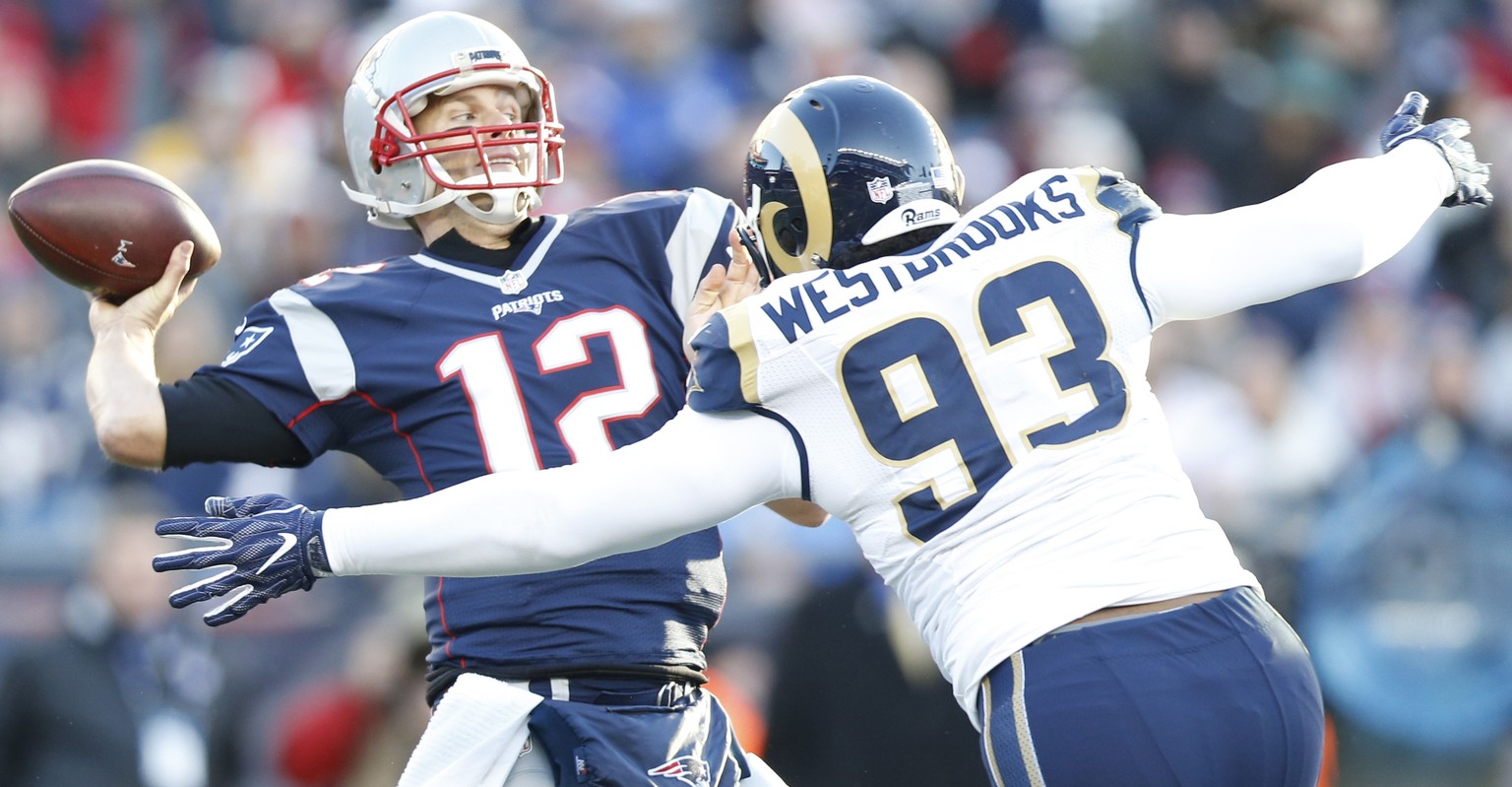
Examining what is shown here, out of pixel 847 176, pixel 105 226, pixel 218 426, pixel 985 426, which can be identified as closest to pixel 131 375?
pixel 218 426

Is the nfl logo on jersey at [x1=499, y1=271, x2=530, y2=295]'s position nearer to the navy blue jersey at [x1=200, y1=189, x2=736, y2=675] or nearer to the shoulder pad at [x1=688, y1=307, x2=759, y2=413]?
the navy blue jersey at [x1=200, y1=189, x2=736, y2=675]

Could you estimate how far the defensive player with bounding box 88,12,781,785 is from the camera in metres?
3.40

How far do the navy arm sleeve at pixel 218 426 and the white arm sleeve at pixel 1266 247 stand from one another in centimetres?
170

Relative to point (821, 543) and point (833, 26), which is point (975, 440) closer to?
point (821, 543)

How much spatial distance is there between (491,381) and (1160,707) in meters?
1.52

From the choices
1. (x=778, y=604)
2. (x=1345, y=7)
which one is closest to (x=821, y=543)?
(x=778, y=604)

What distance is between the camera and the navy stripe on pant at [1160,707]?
2598 mm

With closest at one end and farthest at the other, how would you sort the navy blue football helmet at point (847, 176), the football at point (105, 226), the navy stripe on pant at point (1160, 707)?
the navy stripe on pant at point (1160, 707)
the navy blue football helmet at point (847, 176)
the football at point (105, 226)

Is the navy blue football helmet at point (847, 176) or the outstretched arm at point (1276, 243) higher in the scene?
the navy blue football helmet at point (847, 176)

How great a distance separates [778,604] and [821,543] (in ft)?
2.05

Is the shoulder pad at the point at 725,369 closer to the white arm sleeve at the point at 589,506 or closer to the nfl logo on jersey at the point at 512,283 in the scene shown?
the white arm sleeve at the point at 589,506

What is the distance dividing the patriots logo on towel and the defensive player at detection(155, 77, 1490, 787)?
2.24ft

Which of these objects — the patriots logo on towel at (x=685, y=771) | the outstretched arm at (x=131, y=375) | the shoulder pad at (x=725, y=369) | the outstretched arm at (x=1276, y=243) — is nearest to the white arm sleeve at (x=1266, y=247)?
the outstretched arm at (x=1276, y=243)

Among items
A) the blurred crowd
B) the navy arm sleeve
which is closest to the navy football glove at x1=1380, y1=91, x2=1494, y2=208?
the navy arm sleeve
